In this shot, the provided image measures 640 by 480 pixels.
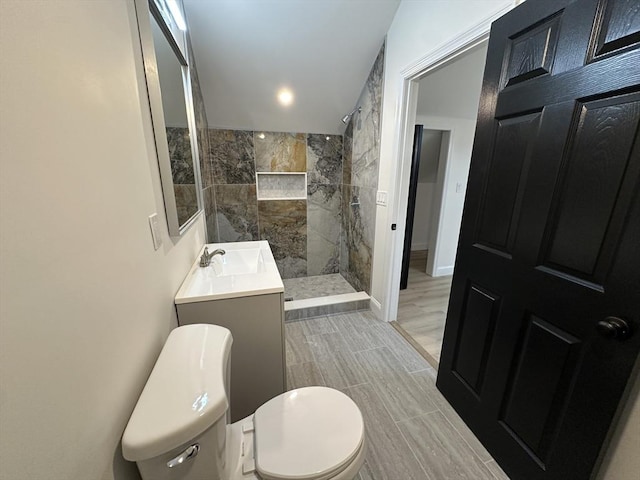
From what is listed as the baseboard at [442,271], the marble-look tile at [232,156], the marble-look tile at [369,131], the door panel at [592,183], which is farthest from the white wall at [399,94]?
the marble-look tile at [232,156]

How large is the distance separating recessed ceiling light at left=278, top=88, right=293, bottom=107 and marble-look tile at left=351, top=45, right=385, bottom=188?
2.43 feet

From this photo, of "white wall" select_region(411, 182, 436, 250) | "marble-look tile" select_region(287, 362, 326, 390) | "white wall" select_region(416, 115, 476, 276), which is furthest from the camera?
"white wall" select_region(411, 182, 436, 250)

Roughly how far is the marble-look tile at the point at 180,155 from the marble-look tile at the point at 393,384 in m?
1.74

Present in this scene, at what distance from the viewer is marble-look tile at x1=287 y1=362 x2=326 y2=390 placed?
1.71 metres

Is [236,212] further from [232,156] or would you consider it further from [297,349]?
[297,349]

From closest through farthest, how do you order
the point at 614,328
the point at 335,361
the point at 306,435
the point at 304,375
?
1. the point at 614,328
2. the point at 306,435
3. the point at 304,375
4. the point at 335,361

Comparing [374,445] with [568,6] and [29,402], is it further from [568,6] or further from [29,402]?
[568,6]

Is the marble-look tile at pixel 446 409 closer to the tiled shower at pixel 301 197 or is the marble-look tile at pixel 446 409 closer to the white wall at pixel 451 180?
the tiled shower at pixel 301 197

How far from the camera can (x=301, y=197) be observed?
3395 millimetres

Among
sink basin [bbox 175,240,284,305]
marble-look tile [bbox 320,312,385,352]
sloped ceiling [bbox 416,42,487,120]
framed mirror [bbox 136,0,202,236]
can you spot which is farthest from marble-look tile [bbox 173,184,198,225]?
sloped ceiling [bbox 416,42,487,120]

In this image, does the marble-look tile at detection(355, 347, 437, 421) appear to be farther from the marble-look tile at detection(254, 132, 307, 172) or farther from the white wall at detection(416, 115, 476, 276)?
the marble-look tile at detection(254, 132, 307, 172)

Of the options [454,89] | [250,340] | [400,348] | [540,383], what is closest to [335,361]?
[400,348]

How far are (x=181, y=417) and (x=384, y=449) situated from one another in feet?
3.94

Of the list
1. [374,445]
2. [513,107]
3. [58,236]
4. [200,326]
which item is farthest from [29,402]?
[513,107]
